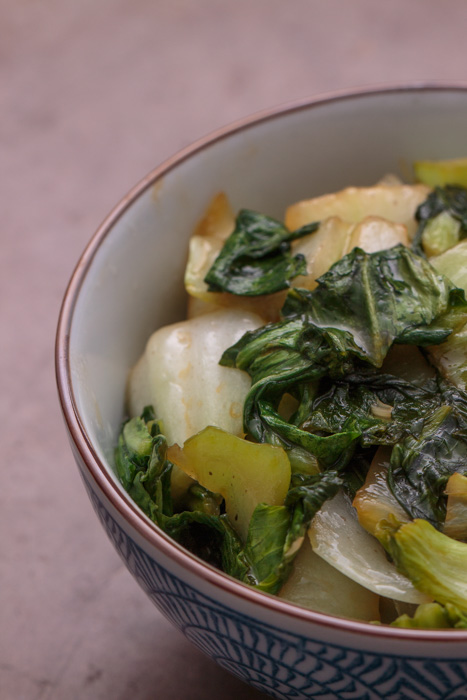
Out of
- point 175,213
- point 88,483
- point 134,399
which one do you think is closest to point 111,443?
point 134,399


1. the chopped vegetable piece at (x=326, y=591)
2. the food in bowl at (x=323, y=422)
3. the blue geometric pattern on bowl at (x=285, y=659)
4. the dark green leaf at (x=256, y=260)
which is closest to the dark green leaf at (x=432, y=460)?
the food in bowl at (x=323, y=422)

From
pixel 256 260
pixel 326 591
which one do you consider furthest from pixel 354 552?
pixel 256 260

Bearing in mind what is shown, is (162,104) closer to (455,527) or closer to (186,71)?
(186,71)

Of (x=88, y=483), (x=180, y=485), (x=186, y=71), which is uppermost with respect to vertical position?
(x=186, y=71)

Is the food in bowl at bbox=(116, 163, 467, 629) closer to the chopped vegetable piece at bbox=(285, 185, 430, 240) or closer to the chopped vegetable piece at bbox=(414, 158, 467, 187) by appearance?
the chopped vegetable piece at bbox=(285, 185, 430, 240)

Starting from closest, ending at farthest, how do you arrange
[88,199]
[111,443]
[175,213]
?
1. [111,443]
2. [175,213]
3. [88,199]

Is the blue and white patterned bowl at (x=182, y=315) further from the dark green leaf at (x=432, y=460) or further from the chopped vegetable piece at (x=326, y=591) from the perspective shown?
the dark green leaf at (x=432, y=460)
